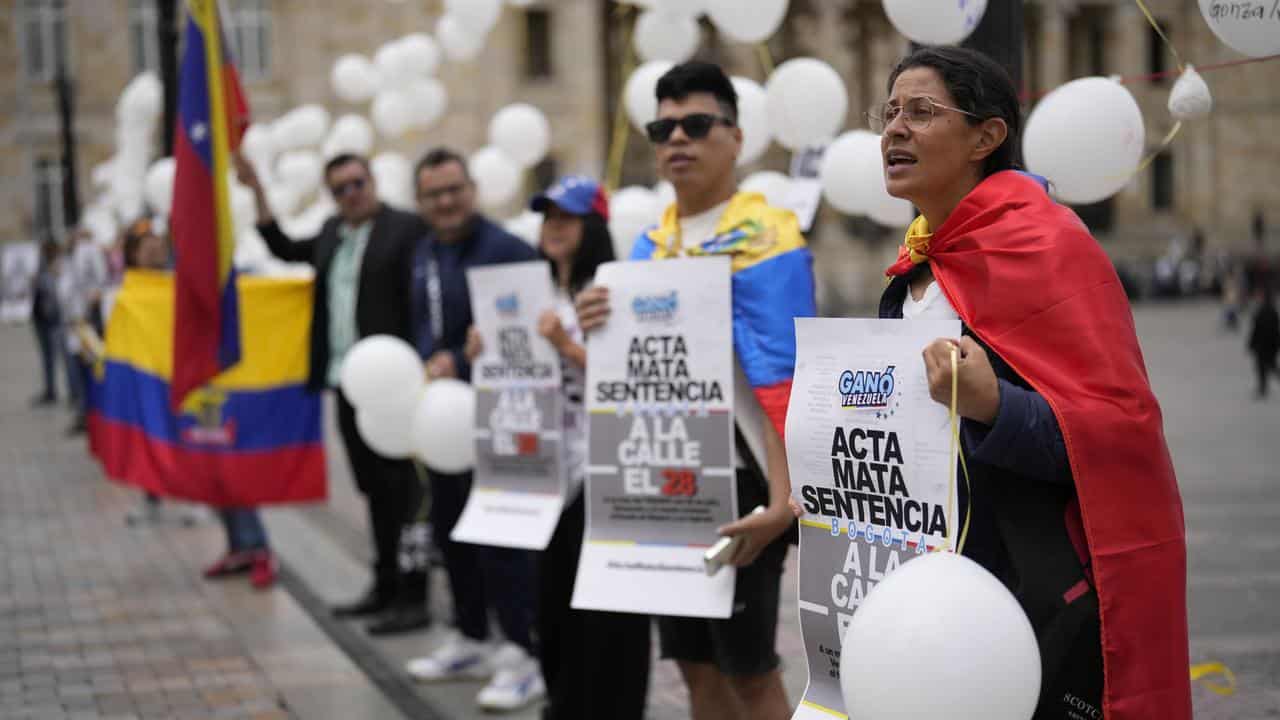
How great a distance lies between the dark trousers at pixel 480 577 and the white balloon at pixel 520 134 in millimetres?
3184

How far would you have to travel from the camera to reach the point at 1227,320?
91.8ft

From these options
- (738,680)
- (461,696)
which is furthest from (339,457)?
(738,680)

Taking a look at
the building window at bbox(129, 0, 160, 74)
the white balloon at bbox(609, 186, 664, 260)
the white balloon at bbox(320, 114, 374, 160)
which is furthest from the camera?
the building window at bbox(129, 0, 160, 74)

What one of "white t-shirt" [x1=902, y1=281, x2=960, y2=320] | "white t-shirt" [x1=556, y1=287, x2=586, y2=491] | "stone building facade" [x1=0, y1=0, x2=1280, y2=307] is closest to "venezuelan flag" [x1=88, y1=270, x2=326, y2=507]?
"white t-shirt" [x1=556, y1=287, x2=586, y2=491]

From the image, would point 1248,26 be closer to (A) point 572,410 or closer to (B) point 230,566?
(A) point 572,410

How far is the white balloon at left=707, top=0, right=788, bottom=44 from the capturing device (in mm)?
5406

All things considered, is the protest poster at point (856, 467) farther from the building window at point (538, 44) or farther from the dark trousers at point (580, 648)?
the building window at point (538, 44)

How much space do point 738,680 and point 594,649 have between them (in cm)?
84

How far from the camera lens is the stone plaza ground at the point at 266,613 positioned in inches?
221

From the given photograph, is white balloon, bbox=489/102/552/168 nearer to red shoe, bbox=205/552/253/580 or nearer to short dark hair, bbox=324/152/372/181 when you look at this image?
short dark hair, bbox=324/152/372/181

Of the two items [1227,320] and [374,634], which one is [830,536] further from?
[1227,320]

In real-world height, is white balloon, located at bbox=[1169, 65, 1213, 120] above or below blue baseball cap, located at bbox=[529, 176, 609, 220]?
above

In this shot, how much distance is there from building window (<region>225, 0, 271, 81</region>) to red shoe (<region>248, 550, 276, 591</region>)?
117 ft

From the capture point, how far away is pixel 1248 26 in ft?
11.5
